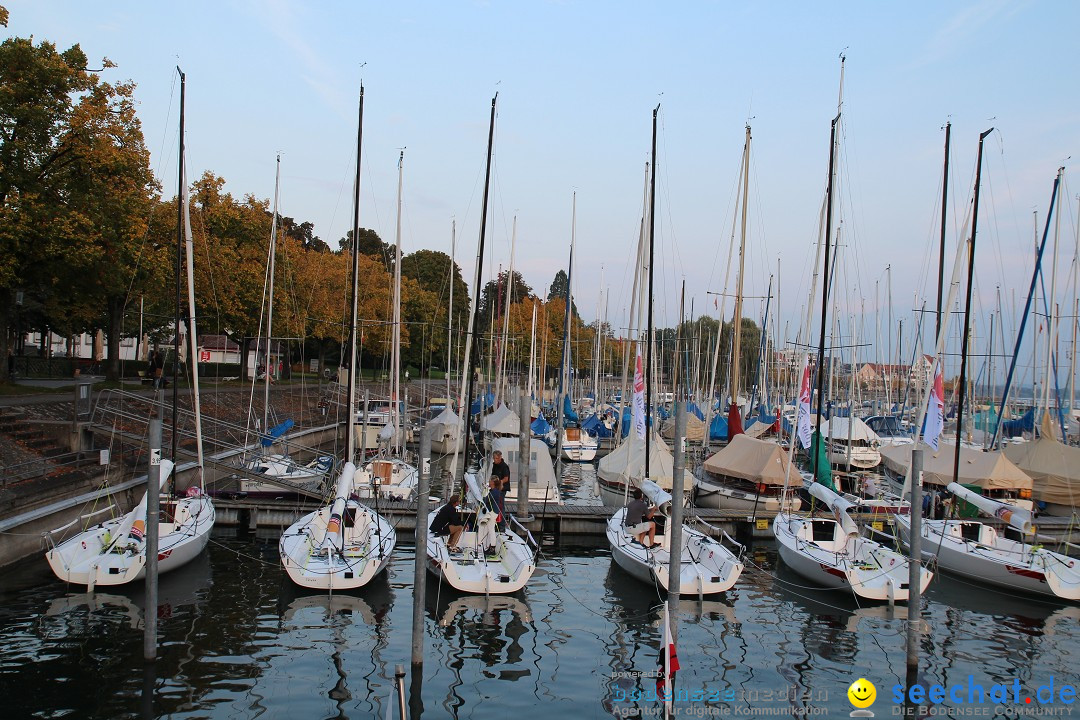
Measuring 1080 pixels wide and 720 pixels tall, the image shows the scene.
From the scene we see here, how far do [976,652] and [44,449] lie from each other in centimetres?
2311

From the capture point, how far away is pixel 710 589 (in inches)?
637

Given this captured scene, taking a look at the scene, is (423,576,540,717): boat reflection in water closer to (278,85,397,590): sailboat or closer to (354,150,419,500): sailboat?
(278,85,397,590): sailboat

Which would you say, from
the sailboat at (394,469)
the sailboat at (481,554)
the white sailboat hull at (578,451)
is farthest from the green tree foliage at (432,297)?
the sailboat at (481,554)

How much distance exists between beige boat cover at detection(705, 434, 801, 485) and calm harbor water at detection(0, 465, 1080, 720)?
5780 mm

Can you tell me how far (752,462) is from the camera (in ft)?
83.0

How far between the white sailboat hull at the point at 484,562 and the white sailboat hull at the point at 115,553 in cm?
545

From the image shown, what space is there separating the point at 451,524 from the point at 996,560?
12309mm

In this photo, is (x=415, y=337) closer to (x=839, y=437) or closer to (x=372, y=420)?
(x=372, y=420)

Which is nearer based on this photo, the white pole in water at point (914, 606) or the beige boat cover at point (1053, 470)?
the white pole in water at point (914, 606)

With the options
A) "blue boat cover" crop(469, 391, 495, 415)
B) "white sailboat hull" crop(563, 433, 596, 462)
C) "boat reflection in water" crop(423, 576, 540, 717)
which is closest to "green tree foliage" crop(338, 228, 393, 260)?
"blue boat cover" crop(469, 391, 495, 415)

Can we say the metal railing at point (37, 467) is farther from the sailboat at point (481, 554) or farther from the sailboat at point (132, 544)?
the sailboat at point (481, 554)

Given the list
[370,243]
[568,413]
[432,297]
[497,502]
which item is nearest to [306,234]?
[370,243]

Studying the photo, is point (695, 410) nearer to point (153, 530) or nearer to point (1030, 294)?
point (1030, 294)

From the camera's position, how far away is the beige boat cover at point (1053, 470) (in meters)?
26.2
